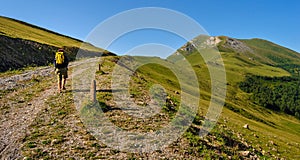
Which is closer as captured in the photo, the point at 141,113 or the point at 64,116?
the point at 64,116

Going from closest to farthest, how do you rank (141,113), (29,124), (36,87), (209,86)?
1. (29,124)
2. (141,113)
3. (36,87)
4. (209,86)

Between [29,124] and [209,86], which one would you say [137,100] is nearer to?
[29,124]

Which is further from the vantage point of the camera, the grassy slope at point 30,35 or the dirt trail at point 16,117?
the grassy slope at point 30,35

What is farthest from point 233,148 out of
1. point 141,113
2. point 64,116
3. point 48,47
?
→ point 48,47

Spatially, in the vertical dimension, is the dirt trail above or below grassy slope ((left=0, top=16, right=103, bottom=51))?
below

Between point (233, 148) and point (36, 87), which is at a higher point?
point (36, 87)

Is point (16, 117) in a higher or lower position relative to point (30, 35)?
lower

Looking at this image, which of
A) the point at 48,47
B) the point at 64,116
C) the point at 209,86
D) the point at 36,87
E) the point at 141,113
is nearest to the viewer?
the point at 64,116

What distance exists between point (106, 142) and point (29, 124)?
18.0ft

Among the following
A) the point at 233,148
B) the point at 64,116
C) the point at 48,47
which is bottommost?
the point at 233,148

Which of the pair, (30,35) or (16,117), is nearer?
(16,117)

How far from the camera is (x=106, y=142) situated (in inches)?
653

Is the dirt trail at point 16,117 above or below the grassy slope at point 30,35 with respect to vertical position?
below

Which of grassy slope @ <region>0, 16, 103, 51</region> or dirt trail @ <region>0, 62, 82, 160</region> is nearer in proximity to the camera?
dirt trail @ <region>0, 62, 82, 160</region>
